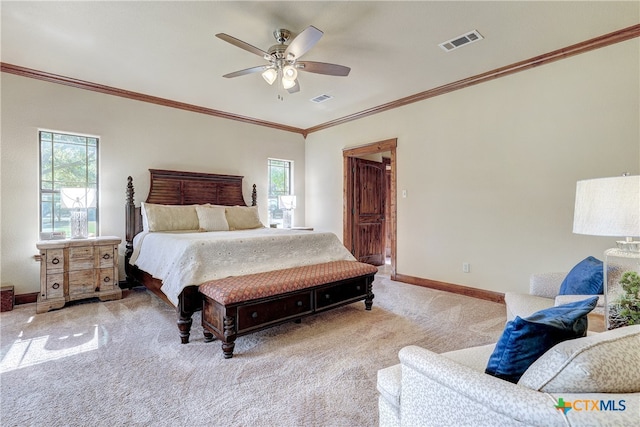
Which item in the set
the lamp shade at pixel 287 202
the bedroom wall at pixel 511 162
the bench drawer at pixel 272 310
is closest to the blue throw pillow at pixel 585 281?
the bedroom wall at pixel 511 162

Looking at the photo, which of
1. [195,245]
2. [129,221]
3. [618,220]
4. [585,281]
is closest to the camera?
[618,220]

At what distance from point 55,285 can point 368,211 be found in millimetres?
4870

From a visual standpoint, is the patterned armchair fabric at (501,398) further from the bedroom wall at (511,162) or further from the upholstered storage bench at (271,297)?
the bedroom wall at (511,162)

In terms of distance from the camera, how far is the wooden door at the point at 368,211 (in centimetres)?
583

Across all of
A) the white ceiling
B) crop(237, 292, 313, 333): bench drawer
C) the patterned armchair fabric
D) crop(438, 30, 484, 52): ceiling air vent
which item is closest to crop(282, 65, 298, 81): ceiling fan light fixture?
the white ceiling

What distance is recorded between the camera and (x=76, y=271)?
359 centimetres

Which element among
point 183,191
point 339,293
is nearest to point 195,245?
point 339,293

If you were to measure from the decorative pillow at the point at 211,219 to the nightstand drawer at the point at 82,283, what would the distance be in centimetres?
140

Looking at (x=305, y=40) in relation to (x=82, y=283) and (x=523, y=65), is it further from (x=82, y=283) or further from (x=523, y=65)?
(x=82, y=283)

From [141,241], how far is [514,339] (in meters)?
4.21

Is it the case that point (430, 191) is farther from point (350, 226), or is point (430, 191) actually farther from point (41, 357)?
point (41, 357)

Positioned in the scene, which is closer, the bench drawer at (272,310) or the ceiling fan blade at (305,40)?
the ceiling fan blade at (305,40)

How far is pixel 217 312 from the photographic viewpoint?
Result: 244 cm

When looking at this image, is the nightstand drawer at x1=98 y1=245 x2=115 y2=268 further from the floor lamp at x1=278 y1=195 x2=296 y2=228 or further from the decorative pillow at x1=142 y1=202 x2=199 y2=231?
the floor lamp at x1=278 y1=195 x2=296 y2=228
